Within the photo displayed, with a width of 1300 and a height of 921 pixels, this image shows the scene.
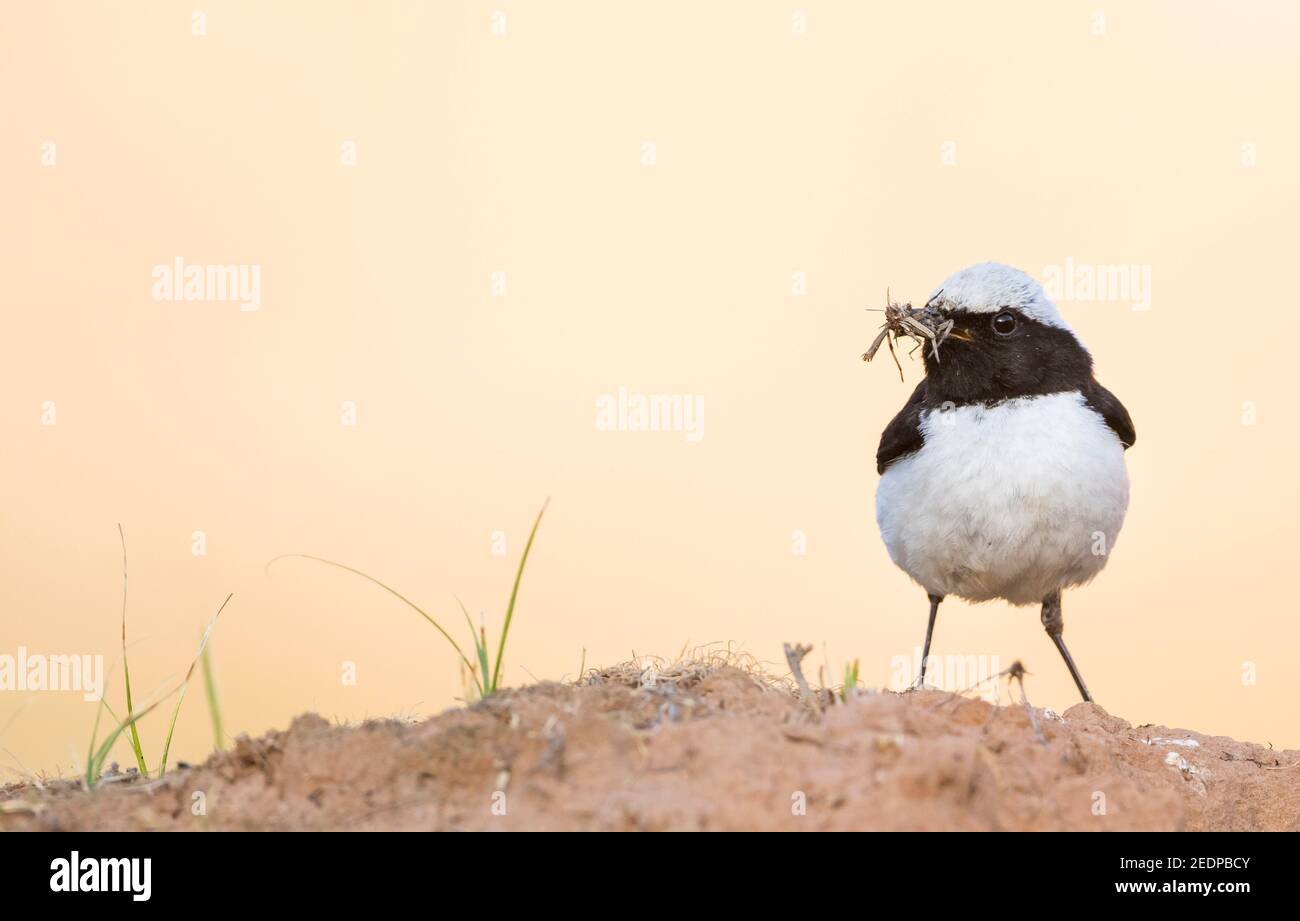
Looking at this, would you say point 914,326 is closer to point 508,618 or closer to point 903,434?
point 903,434

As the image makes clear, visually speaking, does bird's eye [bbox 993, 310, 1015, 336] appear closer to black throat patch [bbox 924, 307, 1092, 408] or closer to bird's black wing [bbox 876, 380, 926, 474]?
black throat patch [bbox 924, 307, 1092, 408]

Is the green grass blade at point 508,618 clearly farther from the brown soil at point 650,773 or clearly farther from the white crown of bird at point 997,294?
the white crown of bird at point 997,294

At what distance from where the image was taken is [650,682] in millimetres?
4148

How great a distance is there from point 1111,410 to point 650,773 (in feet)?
14.0

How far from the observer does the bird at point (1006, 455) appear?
6.08 meters

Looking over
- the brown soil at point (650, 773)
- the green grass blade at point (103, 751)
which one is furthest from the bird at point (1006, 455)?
the green grass blade at point (103, 751)

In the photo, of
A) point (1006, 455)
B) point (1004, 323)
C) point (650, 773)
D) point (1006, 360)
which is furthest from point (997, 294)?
point (650, 773)

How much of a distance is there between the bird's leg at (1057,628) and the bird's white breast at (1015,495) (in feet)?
0.97

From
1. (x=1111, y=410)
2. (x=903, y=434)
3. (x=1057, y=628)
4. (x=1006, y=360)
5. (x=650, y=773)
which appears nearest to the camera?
(x=650, y=773)

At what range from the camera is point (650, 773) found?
10.6ft

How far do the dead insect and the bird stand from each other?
0.03m

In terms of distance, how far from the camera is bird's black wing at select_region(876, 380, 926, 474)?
660 centimetres

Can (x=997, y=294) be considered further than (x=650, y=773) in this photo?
Yes
